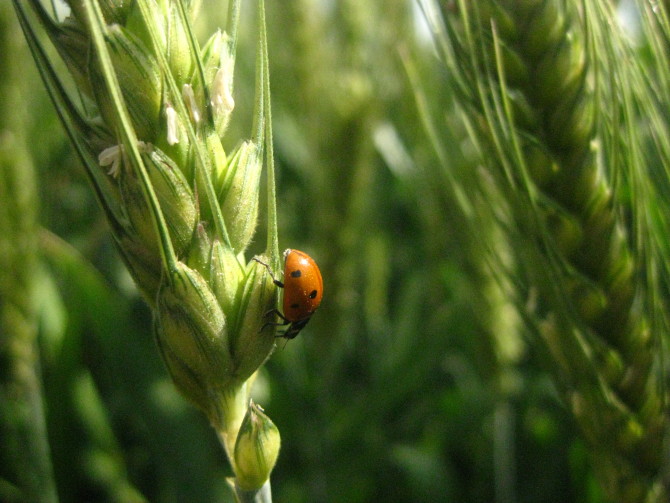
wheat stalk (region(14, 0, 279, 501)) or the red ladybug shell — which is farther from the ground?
wheat stalk (region(14, 0, 279, 501))

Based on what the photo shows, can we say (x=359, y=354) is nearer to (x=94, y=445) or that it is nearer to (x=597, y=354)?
(x=94, y=445)

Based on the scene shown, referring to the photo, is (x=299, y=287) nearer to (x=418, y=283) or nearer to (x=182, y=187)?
(x=182, y=187)

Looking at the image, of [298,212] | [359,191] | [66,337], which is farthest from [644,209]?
[298,212]

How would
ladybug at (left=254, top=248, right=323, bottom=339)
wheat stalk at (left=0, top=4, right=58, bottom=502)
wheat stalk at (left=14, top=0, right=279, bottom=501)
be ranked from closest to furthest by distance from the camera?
1. wheat stalk at (left=14, top=0, right=279, bottom=501)
2. ladybug at (left=254, top=248, right=323, bottom=339)
3. wheat stalk at (left=0, top=4, right=58, bottom=502)

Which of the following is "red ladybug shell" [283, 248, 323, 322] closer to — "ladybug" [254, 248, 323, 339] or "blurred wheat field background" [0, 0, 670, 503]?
"ladybug" [254, 248, 323, 339]

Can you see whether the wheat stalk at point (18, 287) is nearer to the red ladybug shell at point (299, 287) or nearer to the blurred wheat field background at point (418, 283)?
the blurred wheat field background at point (418, 283)

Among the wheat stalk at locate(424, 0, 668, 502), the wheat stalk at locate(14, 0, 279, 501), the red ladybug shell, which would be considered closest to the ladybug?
the red ladybug shell
